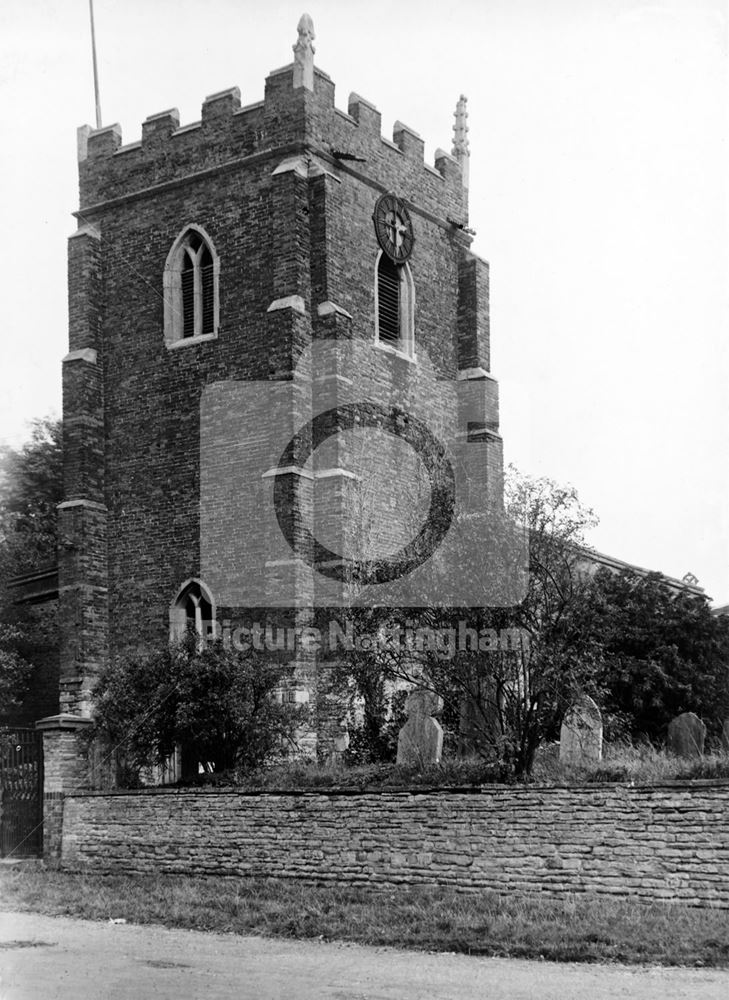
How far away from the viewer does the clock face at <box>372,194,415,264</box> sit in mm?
27875

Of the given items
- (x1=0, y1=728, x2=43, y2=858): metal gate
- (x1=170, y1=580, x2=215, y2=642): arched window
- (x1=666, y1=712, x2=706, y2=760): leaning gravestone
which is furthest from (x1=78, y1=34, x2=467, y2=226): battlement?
(x1=666, y1=712, x2=706, y2=760): leaning gravestone

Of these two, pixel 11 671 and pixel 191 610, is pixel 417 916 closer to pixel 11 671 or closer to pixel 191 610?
pixel 191 610

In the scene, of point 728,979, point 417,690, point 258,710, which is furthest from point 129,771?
point 728,979

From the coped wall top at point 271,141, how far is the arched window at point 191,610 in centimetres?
826

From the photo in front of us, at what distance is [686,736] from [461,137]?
18.2 metres

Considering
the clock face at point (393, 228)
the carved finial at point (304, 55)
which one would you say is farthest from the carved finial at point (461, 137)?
the carved finial at point (304, 55)

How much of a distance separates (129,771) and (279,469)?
6.34 meters

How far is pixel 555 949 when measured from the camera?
11.8 m

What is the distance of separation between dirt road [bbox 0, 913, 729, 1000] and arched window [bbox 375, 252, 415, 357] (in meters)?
16.6

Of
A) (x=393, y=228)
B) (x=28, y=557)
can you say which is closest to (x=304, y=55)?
(x=393, y=228)

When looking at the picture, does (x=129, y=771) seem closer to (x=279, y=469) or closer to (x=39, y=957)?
(x=279, y=469)

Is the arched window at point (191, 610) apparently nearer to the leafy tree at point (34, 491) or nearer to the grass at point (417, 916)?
the grass at point (417, 916)

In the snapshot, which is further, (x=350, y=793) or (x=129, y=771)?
(x=129, y=771)

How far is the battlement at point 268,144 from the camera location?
26484 millimetres
